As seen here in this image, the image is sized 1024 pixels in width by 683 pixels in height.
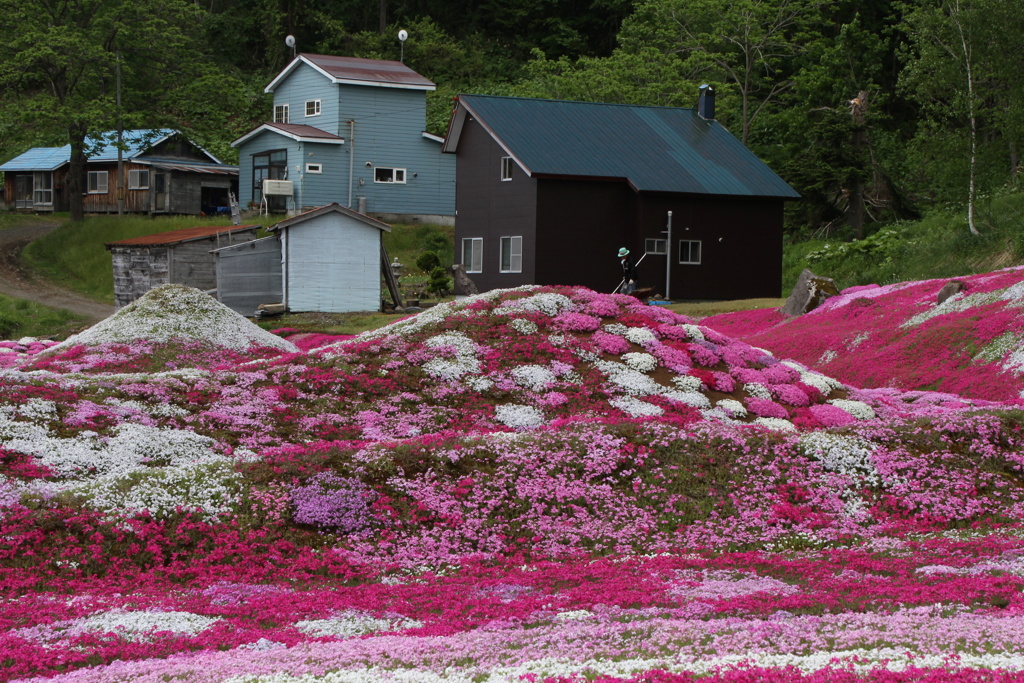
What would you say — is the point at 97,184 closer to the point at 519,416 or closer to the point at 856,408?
the point at 519,416

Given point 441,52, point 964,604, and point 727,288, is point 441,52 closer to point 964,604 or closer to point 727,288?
point 727,288

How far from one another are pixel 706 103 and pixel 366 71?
2333 centimetres

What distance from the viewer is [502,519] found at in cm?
1667

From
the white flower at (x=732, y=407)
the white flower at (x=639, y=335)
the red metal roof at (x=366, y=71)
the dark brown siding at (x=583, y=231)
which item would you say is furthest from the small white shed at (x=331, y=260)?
the white flower at (x=732, y=407)

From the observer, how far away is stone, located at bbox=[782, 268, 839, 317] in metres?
43.4

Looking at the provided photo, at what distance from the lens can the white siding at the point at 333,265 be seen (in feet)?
154

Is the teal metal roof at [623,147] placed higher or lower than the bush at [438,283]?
higher

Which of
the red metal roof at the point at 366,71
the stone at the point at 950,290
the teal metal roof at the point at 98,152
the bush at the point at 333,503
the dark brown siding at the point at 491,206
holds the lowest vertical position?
the bush at the point at 333,503

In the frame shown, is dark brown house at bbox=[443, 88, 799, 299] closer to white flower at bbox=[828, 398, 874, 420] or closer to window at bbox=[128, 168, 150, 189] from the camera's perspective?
window at bbox=[128, 168, 150, 189]

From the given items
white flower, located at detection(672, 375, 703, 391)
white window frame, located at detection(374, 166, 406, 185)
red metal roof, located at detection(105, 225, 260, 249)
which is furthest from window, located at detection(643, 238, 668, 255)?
white flower, located at detection(672, 375, 703, 391)

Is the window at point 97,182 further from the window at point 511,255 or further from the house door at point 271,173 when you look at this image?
the window at point 511,255

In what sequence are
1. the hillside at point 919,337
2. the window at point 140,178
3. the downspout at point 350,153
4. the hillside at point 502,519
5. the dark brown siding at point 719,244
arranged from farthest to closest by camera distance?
the window at point 140,178
the downspout at point 350,153
the dark brown siding at point 719,244
the hillside at point 919,337
the hillside at point 502,519

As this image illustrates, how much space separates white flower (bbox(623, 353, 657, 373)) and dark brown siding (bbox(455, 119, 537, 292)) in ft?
86.3

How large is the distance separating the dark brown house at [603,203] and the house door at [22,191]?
38023 millimetres
